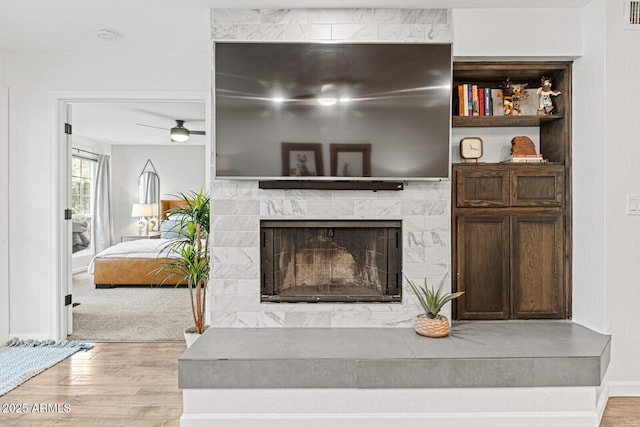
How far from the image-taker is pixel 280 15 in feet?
9.26

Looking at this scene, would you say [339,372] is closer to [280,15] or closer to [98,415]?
[98,415]

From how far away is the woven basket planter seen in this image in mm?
2627

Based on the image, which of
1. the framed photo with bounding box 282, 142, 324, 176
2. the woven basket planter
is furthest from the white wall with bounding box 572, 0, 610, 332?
the framed photo with bounding box 282, 142, 324, 176

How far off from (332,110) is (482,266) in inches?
59.1

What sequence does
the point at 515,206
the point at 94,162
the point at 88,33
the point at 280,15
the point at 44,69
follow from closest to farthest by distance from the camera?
the point at 280,15, the point at 515,206, the point at 88,33, the point at 44,69, the point at 94,162

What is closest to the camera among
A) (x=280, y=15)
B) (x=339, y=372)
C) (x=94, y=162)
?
(x=339, y=372)

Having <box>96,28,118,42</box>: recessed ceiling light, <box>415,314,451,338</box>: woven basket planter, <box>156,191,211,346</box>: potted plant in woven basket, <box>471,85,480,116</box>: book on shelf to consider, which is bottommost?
<box>415,314,451,338</box>: woven basket planter

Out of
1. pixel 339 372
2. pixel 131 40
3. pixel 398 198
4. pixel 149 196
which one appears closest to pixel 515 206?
pixel 398 198

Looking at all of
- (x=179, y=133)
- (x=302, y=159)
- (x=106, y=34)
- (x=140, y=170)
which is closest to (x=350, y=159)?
(x=302, y=159)

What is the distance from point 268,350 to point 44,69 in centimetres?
308

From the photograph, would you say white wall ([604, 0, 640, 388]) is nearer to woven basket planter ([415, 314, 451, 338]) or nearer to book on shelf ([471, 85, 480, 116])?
book on shelf ([471, 85, 480, 116])

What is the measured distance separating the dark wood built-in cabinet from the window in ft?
21.9

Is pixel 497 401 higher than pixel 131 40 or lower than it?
lower

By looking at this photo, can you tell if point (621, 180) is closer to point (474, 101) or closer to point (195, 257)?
point (474, 101)
